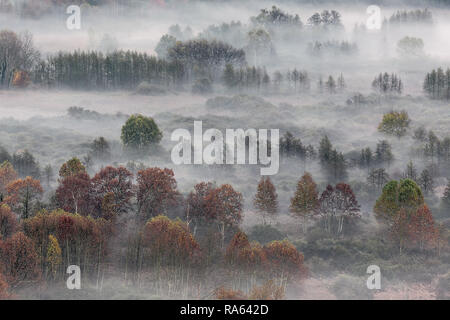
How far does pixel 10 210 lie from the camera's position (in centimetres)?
11719

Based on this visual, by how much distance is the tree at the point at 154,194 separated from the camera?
407 feet

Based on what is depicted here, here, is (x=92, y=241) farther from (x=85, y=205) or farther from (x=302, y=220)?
(x=302, y=220)

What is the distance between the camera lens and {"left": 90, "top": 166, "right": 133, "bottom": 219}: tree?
120225mm

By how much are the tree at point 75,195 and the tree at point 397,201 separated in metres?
56.1

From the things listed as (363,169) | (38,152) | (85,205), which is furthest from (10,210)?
(363,169)

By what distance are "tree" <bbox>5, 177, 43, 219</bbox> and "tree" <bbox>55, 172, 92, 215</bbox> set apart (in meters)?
5.98

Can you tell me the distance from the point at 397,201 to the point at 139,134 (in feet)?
261

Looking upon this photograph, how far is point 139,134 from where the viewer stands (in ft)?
574

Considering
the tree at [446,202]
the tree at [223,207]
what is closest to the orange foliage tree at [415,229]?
the tree at [446,202]

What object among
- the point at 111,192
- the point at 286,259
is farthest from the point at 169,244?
the point at 111,192

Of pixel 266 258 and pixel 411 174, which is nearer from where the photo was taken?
pixel 266 258

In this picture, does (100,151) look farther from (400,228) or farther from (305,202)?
(400,228)

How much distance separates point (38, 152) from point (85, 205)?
72.8 m

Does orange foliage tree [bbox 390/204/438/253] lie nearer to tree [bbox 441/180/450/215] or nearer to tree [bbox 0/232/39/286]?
tree [bbox 441/180/450/215]
